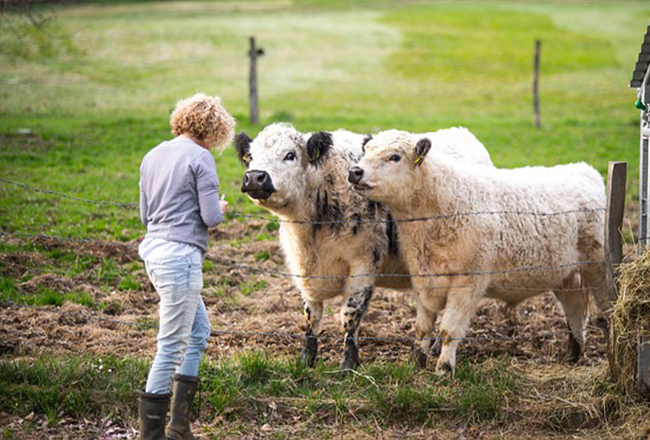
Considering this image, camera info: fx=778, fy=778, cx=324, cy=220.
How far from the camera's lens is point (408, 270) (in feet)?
26.6

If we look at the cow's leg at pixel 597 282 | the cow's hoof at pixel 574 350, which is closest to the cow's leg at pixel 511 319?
the cow's hoof at pixel 574 350

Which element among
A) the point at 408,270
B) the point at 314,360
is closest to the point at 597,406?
the point at 408,270

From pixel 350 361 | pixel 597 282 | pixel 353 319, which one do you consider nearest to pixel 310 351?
pixel 350 361

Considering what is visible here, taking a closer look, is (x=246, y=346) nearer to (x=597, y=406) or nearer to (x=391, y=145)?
(x=391, y=145)

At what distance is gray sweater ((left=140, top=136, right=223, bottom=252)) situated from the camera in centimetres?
578

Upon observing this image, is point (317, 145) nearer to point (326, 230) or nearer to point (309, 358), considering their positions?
point (326, 230)

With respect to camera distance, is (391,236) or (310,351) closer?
(310,351)

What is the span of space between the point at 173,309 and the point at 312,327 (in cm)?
279

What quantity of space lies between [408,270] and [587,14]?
58321mm

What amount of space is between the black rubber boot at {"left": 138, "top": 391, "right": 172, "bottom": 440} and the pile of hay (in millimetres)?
3892

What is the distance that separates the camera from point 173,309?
18.9 ft

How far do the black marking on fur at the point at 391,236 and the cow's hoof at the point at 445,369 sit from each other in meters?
1.32

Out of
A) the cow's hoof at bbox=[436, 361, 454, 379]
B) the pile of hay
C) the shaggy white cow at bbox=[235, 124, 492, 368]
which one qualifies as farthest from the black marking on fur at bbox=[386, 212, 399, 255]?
the pile of hay

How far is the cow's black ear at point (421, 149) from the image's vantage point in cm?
752
